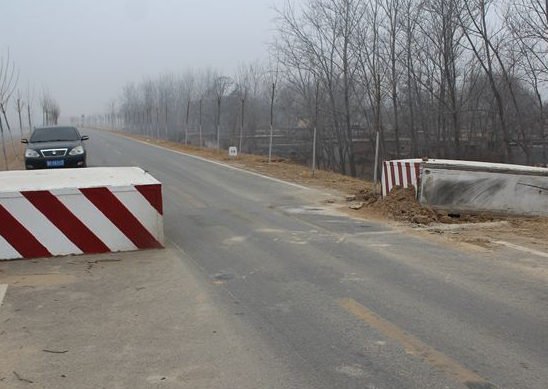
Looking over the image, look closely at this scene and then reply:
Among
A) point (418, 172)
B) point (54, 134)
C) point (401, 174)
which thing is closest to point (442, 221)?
point (418, 172)

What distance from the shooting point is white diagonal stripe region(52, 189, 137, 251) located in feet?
21.6

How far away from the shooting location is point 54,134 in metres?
16.9

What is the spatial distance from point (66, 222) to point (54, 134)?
11490 mm

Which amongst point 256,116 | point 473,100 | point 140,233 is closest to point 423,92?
point 473,100

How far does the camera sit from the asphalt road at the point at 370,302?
3604 millimetres

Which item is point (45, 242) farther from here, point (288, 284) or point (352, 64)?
point (352, 64)

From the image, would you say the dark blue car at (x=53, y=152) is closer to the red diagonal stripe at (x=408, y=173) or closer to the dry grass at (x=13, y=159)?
the dry grass at (x=13, y=159)

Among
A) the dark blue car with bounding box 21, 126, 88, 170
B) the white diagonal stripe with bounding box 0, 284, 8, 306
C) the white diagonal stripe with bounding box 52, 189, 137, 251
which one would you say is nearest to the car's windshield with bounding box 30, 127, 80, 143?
the dark blue car with bounding box 21, 126, 88, 170

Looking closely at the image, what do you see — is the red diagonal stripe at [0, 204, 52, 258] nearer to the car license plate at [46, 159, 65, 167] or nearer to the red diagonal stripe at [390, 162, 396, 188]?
the red diagonal stripe at [390, 162, 396, 188]

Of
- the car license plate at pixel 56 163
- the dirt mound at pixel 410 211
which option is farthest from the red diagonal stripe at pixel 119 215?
the car license plate at pixel 56 163

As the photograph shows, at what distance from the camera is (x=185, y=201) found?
457 inches

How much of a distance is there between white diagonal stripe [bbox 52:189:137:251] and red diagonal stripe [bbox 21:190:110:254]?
4cm

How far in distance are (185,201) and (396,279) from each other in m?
6.73

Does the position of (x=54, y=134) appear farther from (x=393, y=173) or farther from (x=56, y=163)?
(x=393, y=173)
